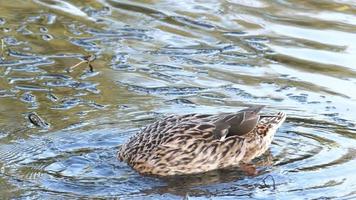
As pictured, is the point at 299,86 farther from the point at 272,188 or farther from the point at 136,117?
the point at 272,188

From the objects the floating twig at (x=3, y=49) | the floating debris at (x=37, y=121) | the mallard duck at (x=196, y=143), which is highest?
the mallard duck at (x=196, y=143)

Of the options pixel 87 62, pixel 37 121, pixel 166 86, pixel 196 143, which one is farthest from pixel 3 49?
Result: pixel 196 143

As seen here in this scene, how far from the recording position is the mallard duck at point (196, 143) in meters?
9.73

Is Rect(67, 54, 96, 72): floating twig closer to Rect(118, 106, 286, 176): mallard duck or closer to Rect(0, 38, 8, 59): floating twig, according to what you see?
Rect(0, 38, 8, 59): floating twig

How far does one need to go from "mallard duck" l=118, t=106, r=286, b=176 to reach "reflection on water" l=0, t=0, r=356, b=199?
0.43 ft

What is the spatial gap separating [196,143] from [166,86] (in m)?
2.22

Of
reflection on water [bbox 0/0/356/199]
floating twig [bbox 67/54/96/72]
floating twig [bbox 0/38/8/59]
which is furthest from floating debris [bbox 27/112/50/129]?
floating twig [bbox 0/38/8/59]

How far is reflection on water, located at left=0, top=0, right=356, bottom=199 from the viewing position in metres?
9.38

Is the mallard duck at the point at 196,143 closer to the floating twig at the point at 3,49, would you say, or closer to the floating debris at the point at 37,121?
the floating debris at the point at 37,121

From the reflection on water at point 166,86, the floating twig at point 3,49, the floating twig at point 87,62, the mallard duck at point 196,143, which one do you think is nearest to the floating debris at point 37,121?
the reflection on water at point 166,86

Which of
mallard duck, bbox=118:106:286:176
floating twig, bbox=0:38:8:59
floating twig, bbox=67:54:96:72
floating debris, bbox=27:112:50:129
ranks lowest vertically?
floating twig, bbox=0:38:8:59

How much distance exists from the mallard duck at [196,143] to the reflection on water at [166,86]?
0.43 feet

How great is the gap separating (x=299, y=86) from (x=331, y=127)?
1.47 meters

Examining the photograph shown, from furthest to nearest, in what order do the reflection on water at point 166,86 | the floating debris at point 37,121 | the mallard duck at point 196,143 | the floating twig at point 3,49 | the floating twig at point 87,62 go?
the floating twig at point 3,49, the floating twig at point 87,62, the floating debris at point 37,121, the mallard duck at point 196,143, the reflection on water at point 166,86
